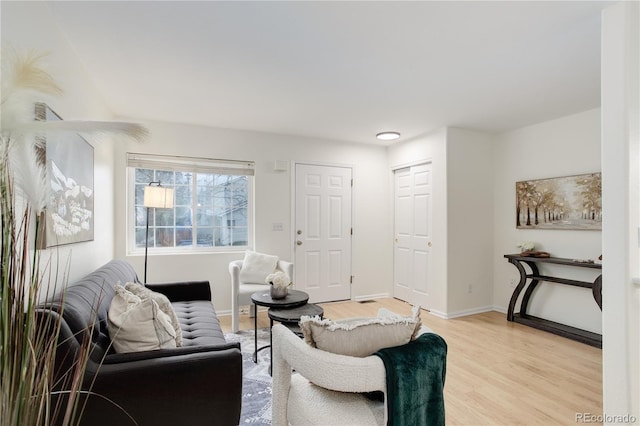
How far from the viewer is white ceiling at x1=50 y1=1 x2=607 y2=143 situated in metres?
1.86

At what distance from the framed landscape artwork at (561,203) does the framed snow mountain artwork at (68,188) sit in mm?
4424

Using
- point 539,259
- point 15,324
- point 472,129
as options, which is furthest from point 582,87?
point 15,324

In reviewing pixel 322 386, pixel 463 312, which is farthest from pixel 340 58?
pixel 463 312

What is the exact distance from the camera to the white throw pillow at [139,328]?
1.59 m

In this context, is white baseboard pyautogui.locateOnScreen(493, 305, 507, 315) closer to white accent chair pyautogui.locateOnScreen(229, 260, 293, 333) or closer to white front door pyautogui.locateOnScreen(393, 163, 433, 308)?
white front door pyautogui.locateOnScreen(393, 163, 433, 308)

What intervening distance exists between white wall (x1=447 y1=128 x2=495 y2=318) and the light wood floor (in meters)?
0.44

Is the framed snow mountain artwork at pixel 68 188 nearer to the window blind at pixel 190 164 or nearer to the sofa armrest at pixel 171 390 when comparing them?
the sofa armrest at pixel 171 390

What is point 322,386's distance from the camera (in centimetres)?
123

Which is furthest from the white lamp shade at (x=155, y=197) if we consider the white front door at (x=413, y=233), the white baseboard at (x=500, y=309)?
the white baseboard at (x=500, y=309)

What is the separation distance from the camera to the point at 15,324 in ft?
2.31

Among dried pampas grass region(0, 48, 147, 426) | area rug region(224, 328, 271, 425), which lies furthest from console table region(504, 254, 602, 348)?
dried pampas grass region(0, 48, 147, 426)

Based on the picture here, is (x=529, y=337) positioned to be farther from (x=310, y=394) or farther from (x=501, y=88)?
(x=310, y=394)

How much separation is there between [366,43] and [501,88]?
1.50 meters

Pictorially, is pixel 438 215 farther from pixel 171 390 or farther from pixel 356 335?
pixel 171 390
